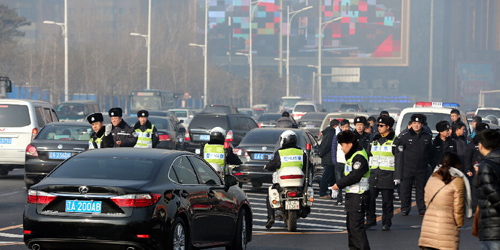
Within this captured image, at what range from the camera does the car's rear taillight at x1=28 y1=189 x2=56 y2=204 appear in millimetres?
8605

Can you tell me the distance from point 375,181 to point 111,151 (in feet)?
19.5

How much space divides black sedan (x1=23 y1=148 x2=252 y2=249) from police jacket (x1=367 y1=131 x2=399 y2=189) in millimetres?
5344

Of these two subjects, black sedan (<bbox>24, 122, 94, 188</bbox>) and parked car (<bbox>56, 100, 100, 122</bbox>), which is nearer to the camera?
black sedan (<bbox>24, 122, 94, 188</bbox>)

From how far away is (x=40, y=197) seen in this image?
8648 mm

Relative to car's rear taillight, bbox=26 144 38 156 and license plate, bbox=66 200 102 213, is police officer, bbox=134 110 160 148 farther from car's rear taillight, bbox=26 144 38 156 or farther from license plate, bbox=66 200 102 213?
license plate, bbox=66 200 102 213

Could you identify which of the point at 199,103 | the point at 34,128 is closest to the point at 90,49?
the point at 199,103

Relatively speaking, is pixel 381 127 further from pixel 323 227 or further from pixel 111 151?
pixel 111 151

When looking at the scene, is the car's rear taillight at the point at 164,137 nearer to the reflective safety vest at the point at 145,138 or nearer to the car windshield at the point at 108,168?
the reflective safety vest at the point at 145,138

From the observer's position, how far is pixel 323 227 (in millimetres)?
14055

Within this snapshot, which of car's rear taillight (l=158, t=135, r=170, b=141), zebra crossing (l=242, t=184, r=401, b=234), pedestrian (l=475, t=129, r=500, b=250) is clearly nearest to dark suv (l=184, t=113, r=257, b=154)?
car's rear taillight (l=158, t=135, r=170, b=141)

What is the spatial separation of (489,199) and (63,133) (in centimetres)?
1324

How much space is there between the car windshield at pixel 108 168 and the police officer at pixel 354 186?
7.49ft

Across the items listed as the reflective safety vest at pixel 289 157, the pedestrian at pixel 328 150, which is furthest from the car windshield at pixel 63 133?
the reflective safety vest at pixel 289 157

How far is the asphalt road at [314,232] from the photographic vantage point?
1173 cm
